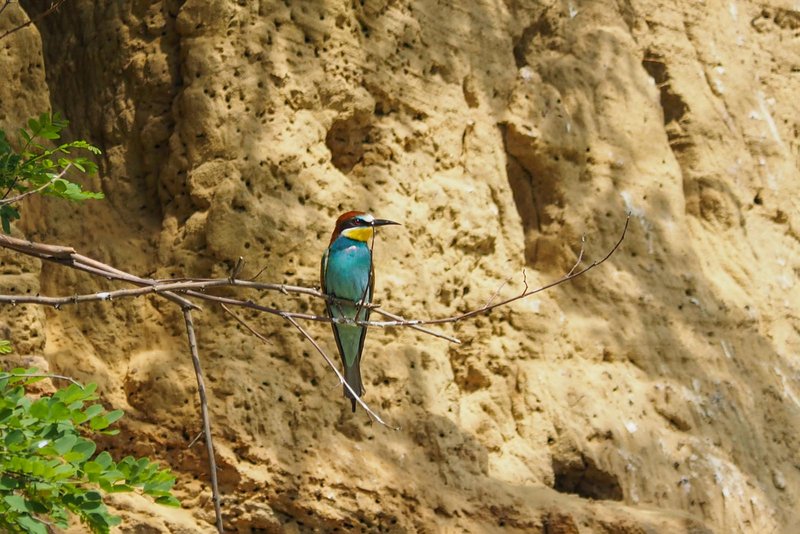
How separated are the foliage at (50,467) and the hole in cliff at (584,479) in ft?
10.2

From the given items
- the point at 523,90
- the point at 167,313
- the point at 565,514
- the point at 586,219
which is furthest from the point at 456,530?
the point at 523,90

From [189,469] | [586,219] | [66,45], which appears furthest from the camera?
[586,219]

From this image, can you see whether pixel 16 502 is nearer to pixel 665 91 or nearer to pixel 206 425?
pixel 206 425

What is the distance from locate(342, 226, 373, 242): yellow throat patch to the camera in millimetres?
4500

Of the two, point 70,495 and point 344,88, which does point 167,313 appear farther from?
point 70,495

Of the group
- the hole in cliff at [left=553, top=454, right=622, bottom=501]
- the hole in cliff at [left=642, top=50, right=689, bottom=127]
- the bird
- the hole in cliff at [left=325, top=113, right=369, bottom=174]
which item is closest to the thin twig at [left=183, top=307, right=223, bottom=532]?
the bird

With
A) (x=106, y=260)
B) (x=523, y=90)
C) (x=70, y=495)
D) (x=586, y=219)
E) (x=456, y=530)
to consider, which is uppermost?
(x=523, y=90)

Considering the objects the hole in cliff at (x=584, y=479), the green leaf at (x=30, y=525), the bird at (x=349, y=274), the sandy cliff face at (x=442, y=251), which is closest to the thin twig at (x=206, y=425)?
the green leaf at (x=30, y=525)

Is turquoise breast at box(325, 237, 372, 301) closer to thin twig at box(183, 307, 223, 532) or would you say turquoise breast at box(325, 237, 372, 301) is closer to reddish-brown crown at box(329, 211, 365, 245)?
reddish-brown crown at box(329, 211, 365, 245)

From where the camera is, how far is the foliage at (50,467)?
7.59 ft

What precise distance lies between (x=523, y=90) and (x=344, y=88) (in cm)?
127

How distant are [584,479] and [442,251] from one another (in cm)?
123

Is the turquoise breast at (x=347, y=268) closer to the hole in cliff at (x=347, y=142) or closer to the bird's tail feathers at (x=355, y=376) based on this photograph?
the bird's tail feathers at (x=355, y=376)

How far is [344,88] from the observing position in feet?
16.9
